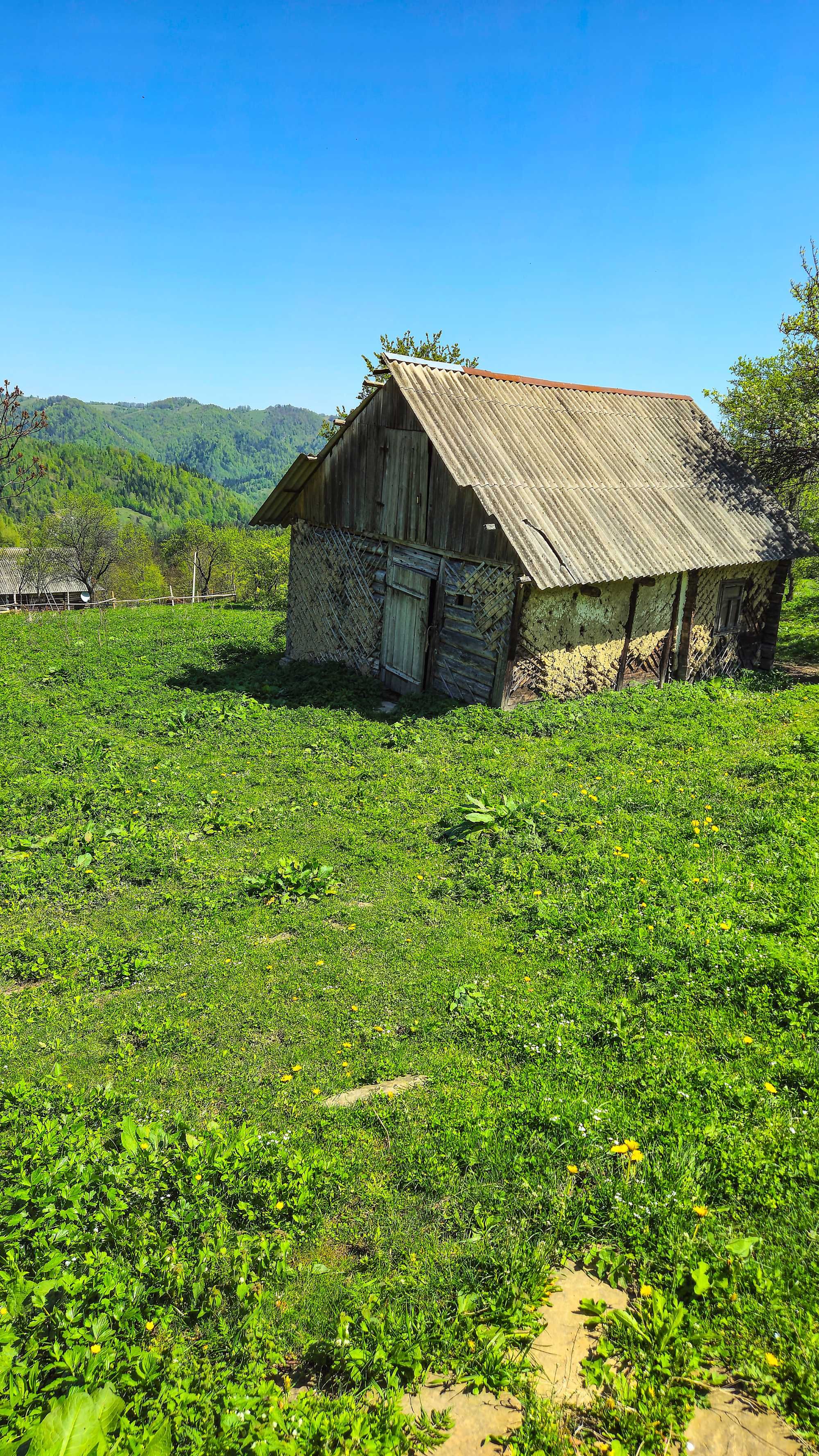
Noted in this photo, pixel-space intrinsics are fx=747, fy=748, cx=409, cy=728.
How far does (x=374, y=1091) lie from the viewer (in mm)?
6047

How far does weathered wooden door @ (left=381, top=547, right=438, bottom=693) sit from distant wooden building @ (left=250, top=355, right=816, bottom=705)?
50 mm

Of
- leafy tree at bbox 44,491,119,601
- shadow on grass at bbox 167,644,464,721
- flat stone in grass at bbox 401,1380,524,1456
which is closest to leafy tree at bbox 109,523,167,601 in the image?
leafy tree at bbox 44,491,119,601

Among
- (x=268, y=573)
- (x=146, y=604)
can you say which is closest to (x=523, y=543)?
(x=268, y=573)

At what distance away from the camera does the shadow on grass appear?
16.3 metres

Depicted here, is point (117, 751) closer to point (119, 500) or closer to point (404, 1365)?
point (404, 1365)

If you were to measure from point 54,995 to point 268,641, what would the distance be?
1876cm

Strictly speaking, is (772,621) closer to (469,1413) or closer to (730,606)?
(730,606)

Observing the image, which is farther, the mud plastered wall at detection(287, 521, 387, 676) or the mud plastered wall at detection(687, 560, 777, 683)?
the mud plastered wall at detection(287, 521, 387, 676)

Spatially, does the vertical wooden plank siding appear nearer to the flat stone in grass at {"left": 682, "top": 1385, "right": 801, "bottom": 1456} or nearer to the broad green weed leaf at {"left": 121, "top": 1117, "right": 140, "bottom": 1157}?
the broad green weed leaf at {"left": 121, "top": 1117, "right": 140, "bottom": 1157}

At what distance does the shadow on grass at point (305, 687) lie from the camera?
1634cm

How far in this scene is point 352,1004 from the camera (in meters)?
7.15

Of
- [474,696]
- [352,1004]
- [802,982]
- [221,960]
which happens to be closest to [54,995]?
[221,960]

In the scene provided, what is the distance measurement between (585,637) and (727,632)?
5.70 m

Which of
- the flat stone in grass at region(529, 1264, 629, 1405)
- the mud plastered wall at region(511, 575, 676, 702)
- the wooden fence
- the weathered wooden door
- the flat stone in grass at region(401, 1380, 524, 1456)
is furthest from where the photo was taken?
the wooden fence
